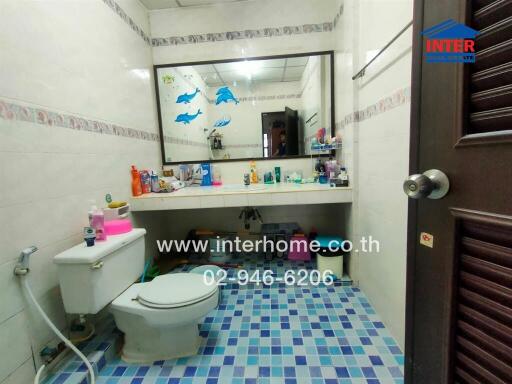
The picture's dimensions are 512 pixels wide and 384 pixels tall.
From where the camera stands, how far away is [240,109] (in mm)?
2299

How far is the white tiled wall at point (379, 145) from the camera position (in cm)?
113

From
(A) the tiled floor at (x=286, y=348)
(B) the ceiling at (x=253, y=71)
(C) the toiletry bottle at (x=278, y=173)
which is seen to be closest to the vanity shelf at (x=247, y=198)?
(C) the toiletry bottle at (x=278, y=173)

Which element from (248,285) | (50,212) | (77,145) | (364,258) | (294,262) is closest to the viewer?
(50,212)

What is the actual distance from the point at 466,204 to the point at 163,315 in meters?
1.20

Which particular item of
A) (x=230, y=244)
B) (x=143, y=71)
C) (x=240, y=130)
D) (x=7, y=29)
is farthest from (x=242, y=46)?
(x=230, y=244)

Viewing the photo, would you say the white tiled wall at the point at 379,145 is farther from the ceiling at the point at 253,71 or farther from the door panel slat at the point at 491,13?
the door panel slat at the point at 491,13

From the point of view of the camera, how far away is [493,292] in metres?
0.41

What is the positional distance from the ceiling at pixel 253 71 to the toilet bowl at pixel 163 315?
70.0 inches

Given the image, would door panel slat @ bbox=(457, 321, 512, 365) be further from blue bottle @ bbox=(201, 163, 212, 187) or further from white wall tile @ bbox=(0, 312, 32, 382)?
blue bottle @ bbox=(201, 163, 212, 187)

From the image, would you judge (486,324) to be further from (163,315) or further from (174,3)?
(174,3)

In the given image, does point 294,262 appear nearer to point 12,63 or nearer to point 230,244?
point 230,244

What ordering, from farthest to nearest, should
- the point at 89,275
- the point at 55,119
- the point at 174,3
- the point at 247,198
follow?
the point at 174,3 < the point at 247,198 < the point at 55,119 < the point at 89,275

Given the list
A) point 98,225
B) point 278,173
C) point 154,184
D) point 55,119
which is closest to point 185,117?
point 154,184

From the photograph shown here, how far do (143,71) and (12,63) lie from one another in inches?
45.9
